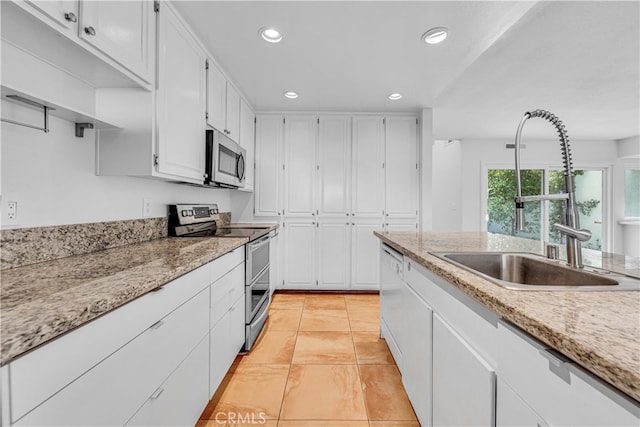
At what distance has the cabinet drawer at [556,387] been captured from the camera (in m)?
0.44

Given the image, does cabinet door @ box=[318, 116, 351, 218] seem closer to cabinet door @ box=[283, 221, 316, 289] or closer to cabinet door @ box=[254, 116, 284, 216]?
cabinet door @ box=[283, 221, 316, 289]

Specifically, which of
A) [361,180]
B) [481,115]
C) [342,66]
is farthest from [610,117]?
[342,66]

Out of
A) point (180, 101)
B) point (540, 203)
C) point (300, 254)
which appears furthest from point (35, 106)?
point (540, 203)

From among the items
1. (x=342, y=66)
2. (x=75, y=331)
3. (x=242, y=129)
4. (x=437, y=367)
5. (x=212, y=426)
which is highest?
(x=342, y=66)

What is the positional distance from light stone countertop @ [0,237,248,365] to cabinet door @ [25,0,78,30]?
836 millimetres

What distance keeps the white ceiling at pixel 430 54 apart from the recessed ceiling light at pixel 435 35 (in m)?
0.04

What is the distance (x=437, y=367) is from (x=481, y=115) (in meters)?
3.88

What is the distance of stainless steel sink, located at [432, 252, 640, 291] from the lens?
80 centimetres

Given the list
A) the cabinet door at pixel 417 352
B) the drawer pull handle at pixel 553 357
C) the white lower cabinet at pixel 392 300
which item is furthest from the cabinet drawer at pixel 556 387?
the white lower cabinet at pixel 392 300

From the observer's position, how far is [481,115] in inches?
155

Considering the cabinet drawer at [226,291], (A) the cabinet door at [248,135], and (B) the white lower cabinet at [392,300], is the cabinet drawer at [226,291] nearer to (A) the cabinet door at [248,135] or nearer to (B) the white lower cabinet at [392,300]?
(B) the white lower cabinet at [392,300]

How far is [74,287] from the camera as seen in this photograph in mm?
800

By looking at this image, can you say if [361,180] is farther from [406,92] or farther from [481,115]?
[481,115]

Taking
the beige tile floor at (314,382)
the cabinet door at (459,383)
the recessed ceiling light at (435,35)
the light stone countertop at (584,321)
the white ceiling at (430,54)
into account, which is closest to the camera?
the light stone countertop at (584,321)
